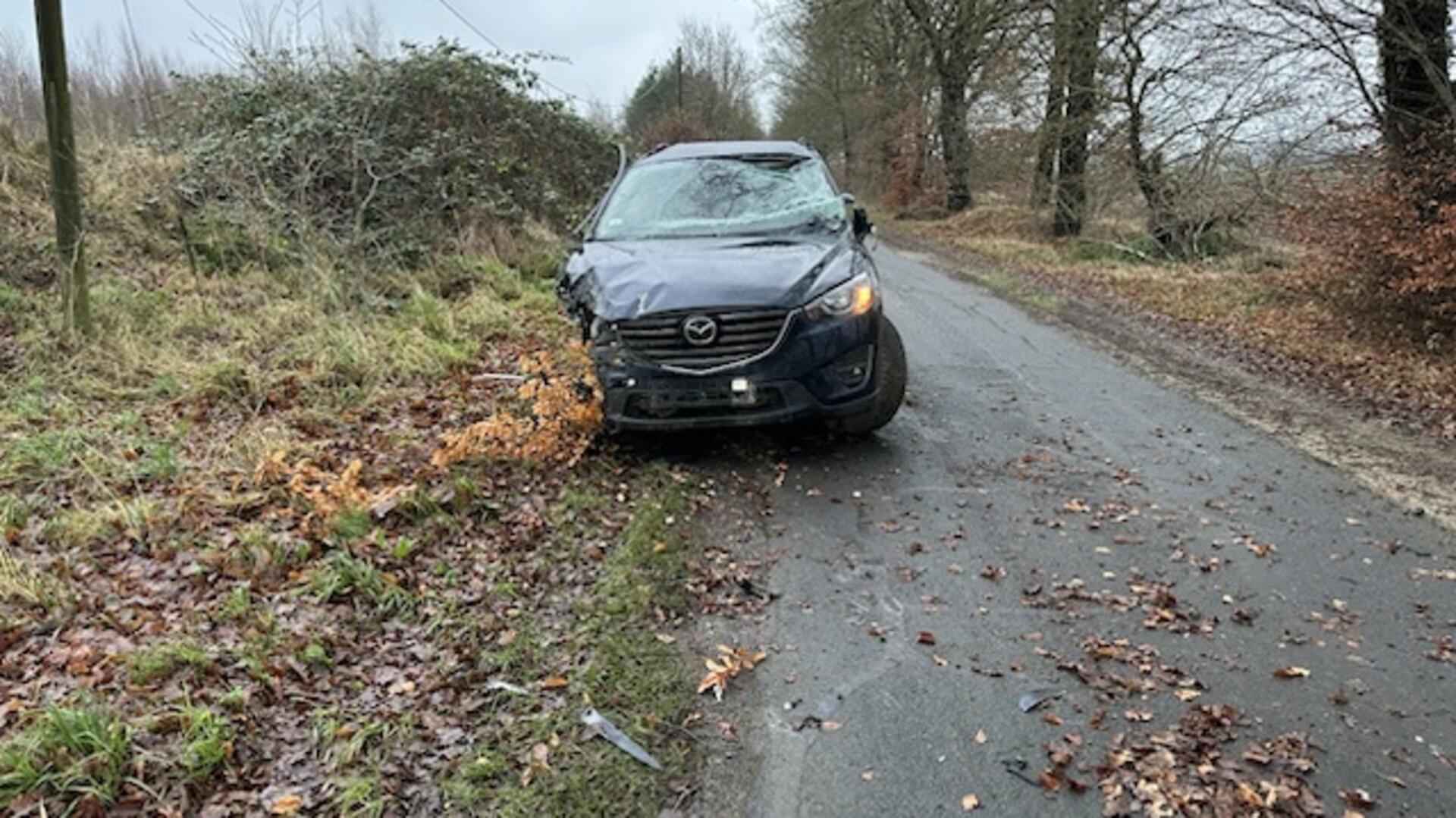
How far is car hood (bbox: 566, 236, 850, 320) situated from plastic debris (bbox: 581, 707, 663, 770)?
7.70ft

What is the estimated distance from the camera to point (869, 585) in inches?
152

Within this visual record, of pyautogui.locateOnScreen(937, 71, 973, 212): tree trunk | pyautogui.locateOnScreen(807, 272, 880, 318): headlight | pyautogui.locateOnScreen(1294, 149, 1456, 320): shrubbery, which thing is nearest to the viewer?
pyautogui.locateOnScreen(807, 272, 880, 318): headlight

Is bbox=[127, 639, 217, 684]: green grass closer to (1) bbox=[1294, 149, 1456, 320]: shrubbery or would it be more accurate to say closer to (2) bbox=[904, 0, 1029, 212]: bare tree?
(1) bbox=[1294, 149, 1456, 320]: shrubbery

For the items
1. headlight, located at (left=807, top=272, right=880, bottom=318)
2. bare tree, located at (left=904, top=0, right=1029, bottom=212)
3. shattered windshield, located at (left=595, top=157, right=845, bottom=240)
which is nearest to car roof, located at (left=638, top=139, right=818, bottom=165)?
shattered windshield, located at (left=595, top=157, right=845, bottom=240)

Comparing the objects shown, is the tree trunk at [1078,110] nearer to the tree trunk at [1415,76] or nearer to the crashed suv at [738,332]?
the tree trunk at [1415,76]

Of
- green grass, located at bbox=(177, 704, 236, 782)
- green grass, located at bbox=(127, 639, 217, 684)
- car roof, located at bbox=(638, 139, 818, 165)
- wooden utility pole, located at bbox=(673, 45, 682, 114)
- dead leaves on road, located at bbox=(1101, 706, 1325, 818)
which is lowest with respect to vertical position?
dead leaves on road, located at bbox=(1101, 706, 1325, 818)

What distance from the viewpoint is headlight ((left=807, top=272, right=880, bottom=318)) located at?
15.9ft

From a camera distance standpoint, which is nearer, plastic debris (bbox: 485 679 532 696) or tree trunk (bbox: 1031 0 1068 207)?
plastic debris (bbox: 485 679 532 696)

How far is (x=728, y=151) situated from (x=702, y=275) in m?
2.09

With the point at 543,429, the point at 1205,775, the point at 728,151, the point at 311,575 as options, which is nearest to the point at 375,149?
the point at 728,151

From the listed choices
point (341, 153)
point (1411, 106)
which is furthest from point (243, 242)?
point (1411, 106)

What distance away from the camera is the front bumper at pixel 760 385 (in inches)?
188

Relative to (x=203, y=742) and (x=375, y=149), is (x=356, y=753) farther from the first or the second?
(x=375, y=149)

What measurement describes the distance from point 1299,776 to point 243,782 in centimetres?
300
